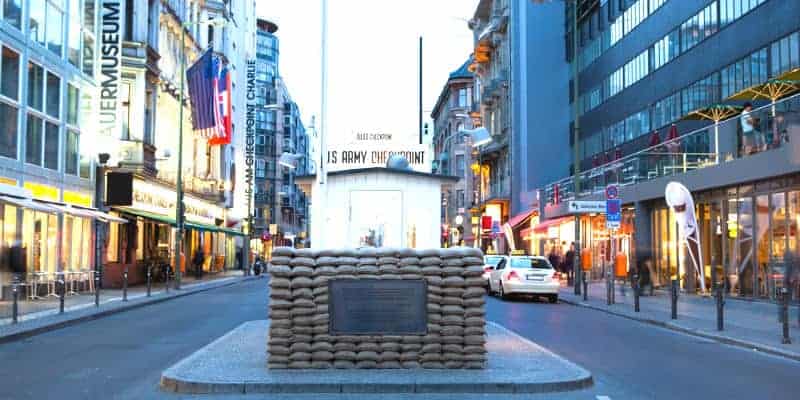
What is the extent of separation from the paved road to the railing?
6369 millimetres

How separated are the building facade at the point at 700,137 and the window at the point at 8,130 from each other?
66.8 feet

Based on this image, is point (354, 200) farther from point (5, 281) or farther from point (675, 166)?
point (675, 166)

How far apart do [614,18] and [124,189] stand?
27.7 metres

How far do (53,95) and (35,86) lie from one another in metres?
1.99

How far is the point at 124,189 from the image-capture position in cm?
3650

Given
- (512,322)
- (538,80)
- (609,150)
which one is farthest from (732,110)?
(538,80)

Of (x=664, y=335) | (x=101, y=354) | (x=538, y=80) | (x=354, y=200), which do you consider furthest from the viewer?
(x=538, y=80)

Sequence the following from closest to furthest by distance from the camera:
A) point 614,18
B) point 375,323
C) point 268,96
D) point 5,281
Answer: point 375,323 → point 5,281 → point 614,18 → point 268,96

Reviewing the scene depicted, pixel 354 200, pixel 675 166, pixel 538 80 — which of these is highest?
pixel 538 80

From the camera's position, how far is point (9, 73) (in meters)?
27.6

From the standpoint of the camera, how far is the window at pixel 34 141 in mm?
29223

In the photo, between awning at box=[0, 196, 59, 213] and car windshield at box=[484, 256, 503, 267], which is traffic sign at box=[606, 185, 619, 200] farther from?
awning at box=[0, 196, 59, 213]

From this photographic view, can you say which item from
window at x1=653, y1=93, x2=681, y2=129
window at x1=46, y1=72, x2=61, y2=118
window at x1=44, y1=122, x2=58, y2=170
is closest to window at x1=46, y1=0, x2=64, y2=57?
window at x1=46, y1=72, x2=61, y2=118

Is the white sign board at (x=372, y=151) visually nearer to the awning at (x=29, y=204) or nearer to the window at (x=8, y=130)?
the awning at (x=29, y=204)
